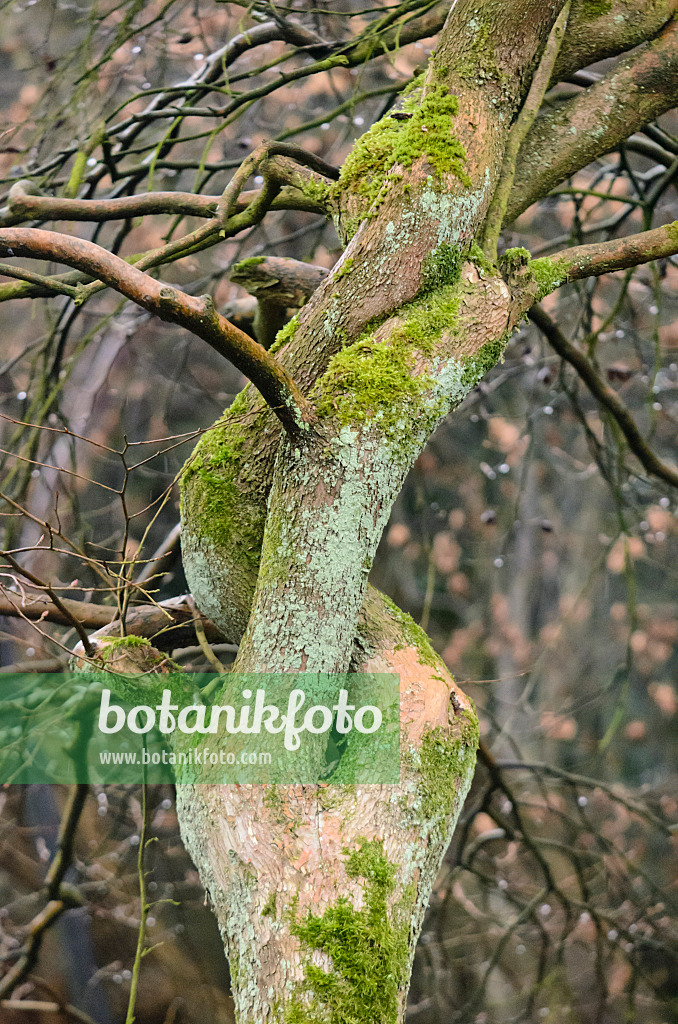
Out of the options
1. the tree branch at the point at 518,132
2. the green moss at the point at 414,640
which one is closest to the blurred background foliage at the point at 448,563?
the tree branch at the point at 518,132

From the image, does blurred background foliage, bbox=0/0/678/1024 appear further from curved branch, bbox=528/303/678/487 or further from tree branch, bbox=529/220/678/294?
tree branch, bbox=529/220/678/294

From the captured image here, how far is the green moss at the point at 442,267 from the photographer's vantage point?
1.52 m

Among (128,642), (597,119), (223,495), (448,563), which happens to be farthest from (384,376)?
(448,563)

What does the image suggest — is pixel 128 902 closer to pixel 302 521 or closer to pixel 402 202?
pixel 302 521

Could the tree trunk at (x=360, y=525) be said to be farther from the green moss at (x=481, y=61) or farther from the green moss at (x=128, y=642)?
the green moss at (x=128, y=642)

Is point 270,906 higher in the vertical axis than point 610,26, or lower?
lower

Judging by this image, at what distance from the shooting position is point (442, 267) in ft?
5.02

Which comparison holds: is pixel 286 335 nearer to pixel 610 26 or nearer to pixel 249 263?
pixel 249 263

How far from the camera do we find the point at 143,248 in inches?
187

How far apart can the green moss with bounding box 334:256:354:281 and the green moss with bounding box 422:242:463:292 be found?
14 centimetres

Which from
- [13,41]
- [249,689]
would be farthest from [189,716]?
[13,41]

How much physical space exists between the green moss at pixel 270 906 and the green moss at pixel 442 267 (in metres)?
1.09

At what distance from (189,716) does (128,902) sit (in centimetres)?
353

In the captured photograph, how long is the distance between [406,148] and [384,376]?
1.49 feet
